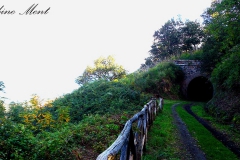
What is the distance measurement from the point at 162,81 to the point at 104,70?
2122cm

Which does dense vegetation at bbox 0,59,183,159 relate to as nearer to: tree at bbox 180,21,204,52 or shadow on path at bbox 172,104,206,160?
shadow on path at bbox 172,104,206,160

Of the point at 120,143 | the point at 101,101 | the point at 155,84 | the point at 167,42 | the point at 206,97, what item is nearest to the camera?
the point at 120,143

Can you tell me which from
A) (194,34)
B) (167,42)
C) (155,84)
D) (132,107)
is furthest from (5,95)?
(167,42)

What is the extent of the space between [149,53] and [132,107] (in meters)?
40.3

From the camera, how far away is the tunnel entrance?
115 feet

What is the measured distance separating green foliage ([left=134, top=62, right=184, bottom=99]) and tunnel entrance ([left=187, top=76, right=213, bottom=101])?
3698 mm

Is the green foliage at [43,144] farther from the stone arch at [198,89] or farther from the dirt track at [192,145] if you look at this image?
the stone arch at [198,89]

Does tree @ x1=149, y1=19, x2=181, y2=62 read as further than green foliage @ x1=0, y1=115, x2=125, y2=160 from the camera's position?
Yes

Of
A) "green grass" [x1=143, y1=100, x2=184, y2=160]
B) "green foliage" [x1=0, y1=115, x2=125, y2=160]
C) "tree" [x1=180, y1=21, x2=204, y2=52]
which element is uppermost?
"tree" [x1=180, y1=21, x2=204, y2=52]

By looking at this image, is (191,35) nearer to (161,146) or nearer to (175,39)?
(175,39)

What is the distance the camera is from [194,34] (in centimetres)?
4172

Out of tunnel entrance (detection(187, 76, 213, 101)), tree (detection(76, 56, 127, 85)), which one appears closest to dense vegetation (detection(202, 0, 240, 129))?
tunnel entrance (detection(187, 76, 213, 101))

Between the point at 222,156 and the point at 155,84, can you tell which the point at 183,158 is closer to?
the point at 222,156

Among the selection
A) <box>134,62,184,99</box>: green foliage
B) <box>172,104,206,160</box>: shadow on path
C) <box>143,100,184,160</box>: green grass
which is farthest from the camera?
<box>134,62,184,99</box>: green foliage
